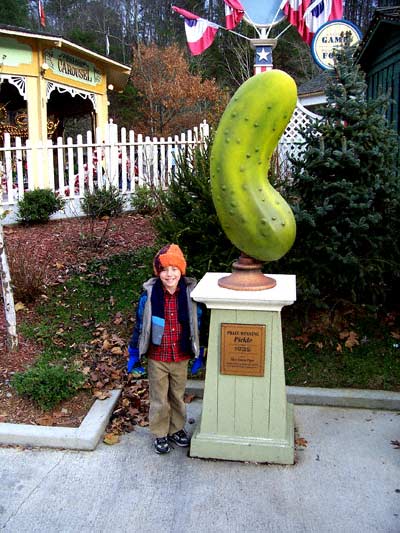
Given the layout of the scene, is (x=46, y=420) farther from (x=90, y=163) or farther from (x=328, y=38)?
(x=328, y=38)

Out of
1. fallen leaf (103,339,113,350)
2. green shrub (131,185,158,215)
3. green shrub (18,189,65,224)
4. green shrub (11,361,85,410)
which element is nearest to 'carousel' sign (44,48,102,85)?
green shrub (131,185,158,215)

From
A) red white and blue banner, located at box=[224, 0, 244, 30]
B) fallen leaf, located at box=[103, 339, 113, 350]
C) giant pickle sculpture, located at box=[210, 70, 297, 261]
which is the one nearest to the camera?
giant pickle sculpture, located at box=[210, 70, 297, 261]

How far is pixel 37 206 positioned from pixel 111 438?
16.6 ft

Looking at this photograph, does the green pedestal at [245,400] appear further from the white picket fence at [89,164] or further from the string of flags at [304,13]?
the string of flags at [304,13]

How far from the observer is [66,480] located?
3.17 m

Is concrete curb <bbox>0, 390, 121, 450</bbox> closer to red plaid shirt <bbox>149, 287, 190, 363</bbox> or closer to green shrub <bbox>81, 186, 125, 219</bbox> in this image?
red plaid shirt <bbox>149, 287, 190, 363</bbox>

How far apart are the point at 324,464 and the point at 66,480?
5.15 feet

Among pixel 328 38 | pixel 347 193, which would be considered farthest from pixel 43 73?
pixel 347 193

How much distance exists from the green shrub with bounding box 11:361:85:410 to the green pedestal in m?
1.13

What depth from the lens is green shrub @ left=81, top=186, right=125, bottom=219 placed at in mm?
8108

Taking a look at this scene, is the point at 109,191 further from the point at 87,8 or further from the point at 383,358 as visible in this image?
the point at 87,8

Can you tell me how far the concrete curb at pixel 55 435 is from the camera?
11.5 feet

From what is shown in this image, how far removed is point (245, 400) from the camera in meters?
3.37

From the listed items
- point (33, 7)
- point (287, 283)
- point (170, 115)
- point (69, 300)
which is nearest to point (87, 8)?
point (33, 7)
